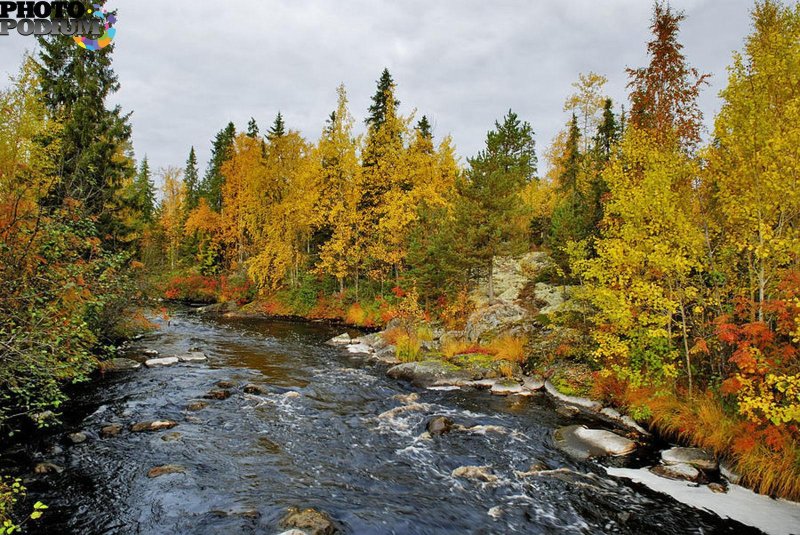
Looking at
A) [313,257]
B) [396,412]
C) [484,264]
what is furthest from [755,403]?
[313,257]

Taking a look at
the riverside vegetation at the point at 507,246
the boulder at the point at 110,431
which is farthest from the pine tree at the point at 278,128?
the boulder at the point at 110,431

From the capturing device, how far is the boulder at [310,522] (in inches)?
285

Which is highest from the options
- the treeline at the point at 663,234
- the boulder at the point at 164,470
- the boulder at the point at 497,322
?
the treeline at the point at 663,234

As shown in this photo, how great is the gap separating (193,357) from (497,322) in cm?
1522

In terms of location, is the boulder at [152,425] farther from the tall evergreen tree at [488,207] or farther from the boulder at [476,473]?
the tall evergreen tree at [488,207]

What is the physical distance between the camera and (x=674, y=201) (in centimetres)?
1206

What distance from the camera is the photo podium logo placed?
41.5ft

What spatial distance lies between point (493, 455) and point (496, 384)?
6000mm

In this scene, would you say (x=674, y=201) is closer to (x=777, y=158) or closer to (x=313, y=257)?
(x=777, y=158)

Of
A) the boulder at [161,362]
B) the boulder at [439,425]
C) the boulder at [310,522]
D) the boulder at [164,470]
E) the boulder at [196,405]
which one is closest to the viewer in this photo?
the boulder at [310,522]

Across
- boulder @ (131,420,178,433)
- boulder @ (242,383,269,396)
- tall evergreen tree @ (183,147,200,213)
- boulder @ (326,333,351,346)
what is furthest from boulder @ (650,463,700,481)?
tall evergreen tree @ (183,147,200,213)

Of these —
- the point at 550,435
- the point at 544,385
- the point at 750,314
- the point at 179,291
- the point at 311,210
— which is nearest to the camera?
the point at 750,314

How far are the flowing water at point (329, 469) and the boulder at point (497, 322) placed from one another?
5.61 m

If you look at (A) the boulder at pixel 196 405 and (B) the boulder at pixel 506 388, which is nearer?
(A) the boulder at pixel 196 405
